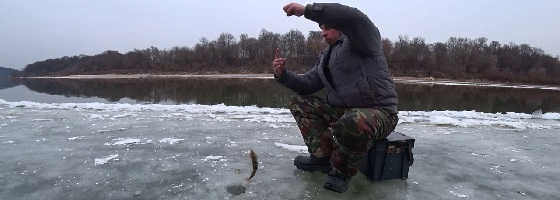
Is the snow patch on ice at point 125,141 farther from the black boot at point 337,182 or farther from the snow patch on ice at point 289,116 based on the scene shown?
the black boot at point 337,182

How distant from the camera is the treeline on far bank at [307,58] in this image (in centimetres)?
7744

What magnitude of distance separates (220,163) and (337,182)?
133 centimetres

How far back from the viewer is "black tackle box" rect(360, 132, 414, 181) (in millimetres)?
3047

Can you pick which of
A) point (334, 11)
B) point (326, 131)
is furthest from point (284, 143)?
point (334, 11)

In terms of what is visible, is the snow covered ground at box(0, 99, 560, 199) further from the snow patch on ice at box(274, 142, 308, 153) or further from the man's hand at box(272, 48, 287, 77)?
the man's hand at box(272, 48, 287, 77)

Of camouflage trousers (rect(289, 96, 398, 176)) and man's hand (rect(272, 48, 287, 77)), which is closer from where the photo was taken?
camouflage trousers (rect(289, 96, 398, 176))

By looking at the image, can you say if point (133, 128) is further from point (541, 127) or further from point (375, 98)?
point (541, 127)

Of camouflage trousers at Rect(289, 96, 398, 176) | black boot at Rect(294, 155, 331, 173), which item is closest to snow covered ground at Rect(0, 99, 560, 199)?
black boot at Rect(294, 155, 331, 173)

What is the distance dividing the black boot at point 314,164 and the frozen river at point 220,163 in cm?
7

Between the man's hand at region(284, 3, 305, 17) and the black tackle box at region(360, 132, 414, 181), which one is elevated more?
the man's hand at region(284, 3, 305, 17)

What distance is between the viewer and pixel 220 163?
143 inches

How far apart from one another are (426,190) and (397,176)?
276 millimetres

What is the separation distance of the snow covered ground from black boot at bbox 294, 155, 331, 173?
0.10 meters

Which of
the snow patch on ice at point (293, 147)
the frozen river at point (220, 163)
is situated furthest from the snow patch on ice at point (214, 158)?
the snow patch on ice at point (293, 147)
